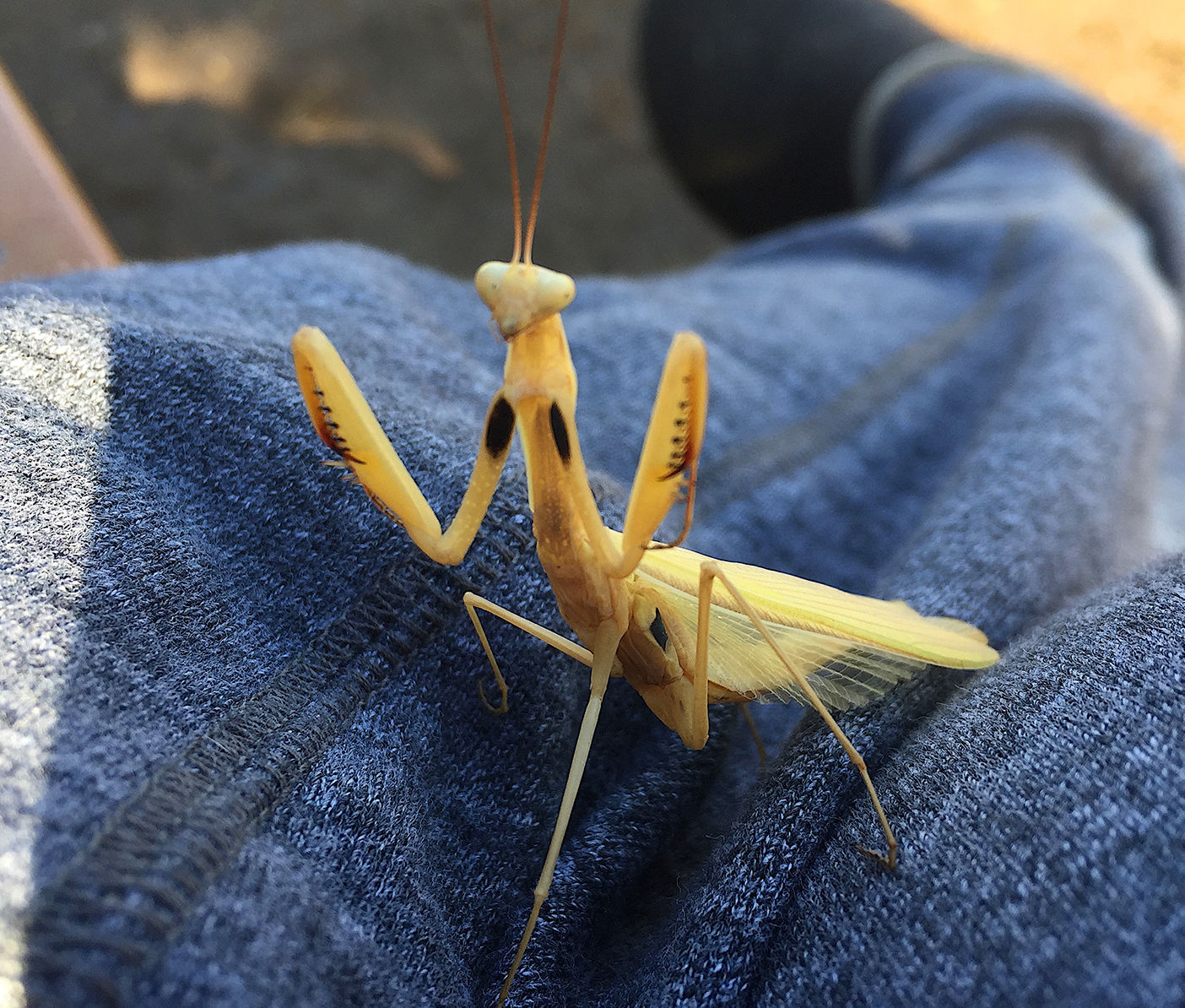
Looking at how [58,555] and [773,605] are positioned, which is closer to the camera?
[58,555]

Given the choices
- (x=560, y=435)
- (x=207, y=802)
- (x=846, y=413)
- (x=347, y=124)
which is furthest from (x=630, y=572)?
(x=347, y=124)

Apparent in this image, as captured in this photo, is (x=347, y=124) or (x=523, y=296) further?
(x=347, y=124)

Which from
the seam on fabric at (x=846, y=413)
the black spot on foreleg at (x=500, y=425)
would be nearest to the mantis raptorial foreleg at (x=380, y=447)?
the black spot on foreleg at (x=500, y=425)

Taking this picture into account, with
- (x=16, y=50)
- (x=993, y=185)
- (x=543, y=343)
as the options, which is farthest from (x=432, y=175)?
(x=543, y=343)

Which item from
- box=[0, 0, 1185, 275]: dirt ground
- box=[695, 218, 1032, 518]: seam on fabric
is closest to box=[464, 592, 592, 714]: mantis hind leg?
box=[695, 218, 1032, 518]: seam on fabric

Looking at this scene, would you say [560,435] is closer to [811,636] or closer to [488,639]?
[488,639]

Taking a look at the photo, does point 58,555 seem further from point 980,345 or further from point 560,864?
point 980,345
